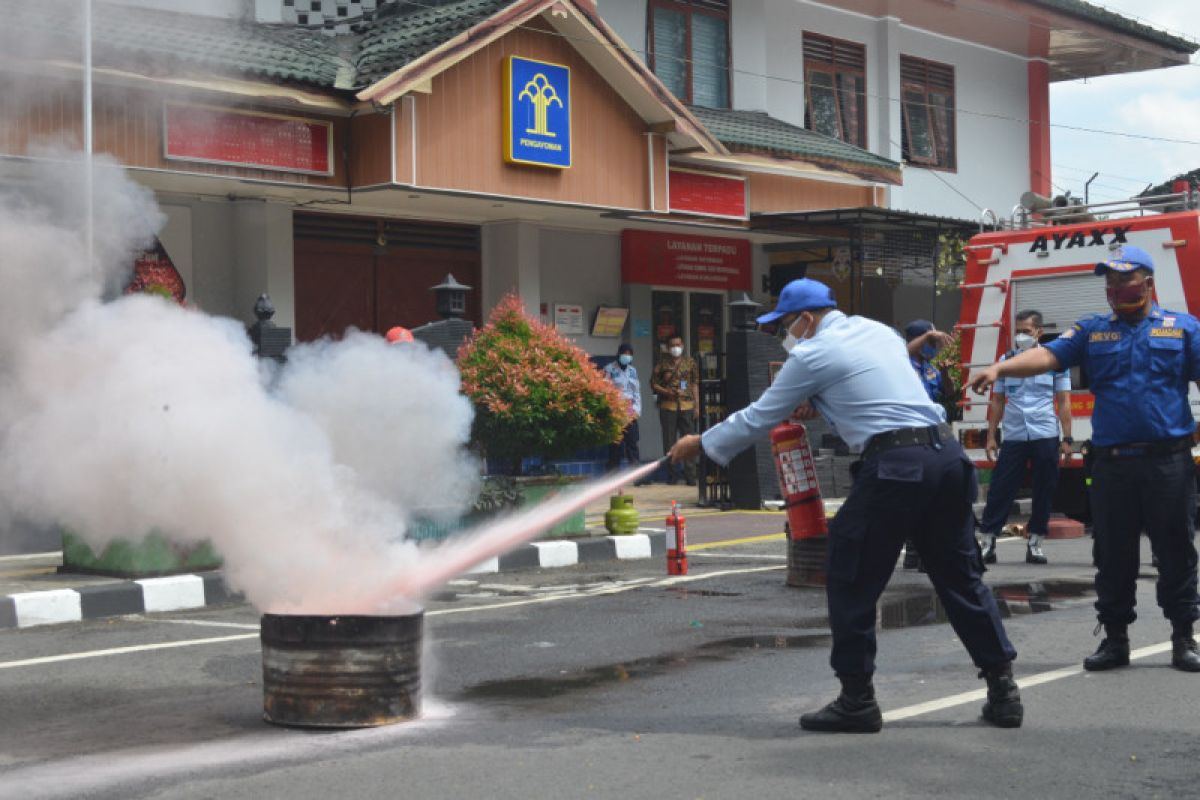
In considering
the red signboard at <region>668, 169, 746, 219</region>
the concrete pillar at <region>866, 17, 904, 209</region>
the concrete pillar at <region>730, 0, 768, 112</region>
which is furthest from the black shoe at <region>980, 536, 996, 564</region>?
the concrete pillar at <region>866, 17, 904, 209</region>

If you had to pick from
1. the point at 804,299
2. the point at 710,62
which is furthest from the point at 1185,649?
the point at 710,62

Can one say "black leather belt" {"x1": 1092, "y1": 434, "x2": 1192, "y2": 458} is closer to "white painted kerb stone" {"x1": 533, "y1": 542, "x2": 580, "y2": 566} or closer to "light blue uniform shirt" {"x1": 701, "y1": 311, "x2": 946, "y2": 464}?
"light blue uniform shirt" {"x1": 701, "y1": 311, "x2": 946, "y2": 464}

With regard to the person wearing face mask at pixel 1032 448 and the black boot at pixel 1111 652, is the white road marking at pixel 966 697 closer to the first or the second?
the black boot at pixel 1111 652

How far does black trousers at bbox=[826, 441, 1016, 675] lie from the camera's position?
612cm

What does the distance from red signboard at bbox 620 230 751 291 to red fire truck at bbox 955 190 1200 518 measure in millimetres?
6352

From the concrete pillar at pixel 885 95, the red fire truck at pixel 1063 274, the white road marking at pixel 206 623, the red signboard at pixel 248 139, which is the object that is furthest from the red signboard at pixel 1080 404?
the concrete pillar at pixel 885 95

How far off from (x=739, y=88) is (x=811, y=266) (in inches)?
126

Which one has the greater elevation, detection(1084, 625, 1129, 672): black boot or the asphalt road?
detection(1084, 625, 1129, 672): black boot

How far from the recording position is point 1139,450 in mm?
7379

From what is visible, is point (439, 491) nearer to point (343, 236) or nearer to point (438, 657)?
point (438, 657)

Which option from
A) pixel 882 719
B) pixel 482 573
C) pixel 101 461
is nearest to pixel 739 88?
pixel 482 573

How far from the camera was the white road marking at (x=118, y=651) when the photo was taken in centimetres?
840

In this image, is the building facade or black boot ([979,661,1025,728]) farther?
the building facade

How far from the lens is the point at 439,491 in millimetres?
11523
